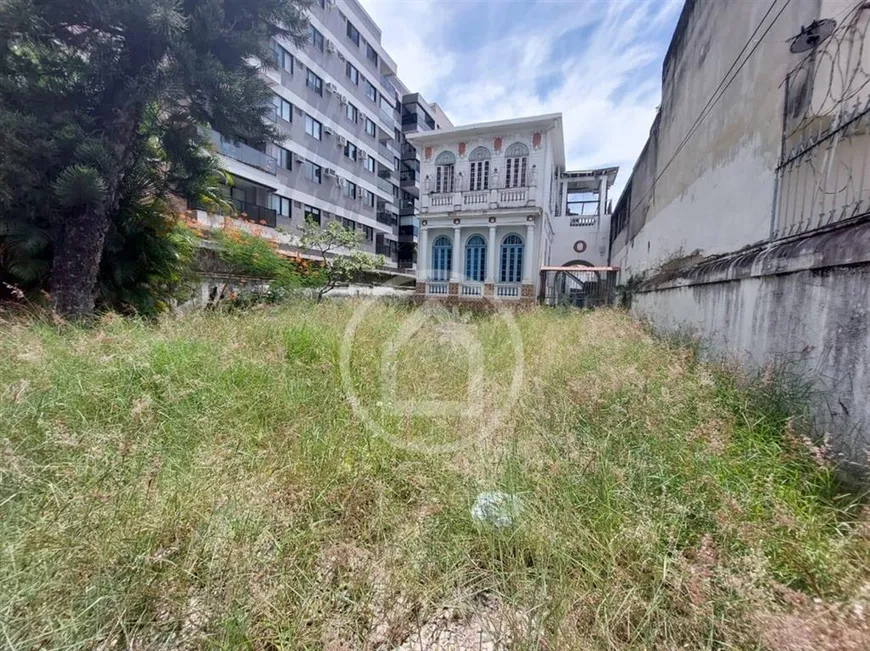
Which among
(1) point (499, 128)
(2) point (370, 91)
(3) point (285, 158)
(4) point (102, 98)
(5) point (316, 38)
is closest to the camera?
(4) point (102, 98)

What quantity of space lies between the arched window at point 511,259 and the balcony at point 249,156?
1053 cm

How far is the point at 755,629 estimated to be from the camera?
95cm

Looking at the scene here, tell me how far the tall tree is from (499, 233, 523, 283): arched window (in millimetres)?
10014

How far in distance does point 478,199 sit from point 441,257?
2.78 m

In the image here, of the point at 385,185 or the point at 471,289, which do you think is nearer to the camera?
the point at 471,289

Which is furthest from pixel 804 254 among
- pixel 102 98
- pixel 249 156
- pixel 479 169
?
pixel 249 156

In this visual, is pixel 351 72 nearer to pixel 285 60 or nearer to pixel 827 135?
pixel 285 60

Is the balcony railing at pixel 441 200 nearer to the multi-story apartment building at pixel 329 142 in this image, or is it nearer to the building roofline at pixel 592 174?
the multi-story apartment building at pixel 329 142

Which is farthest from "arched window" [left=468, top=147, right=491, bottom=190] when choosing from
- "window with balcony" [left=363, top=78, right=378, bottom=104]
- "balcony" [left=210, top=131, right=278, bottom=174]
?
"window with balcony" [left=363, top=78, right=378, bottom=104]

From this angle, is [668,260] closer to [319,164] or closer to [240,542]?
[240,542]

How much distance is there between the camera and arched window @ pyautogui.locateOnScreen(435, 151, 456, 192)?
14.0 meters

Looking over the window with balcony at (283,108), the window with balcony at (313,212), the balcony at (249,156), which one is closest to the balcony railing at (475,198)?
the window with balcony at (313,212)

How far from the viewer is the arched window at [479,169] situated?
44.2 feet

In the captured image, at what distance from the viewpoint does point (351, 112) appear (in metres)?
19.5
